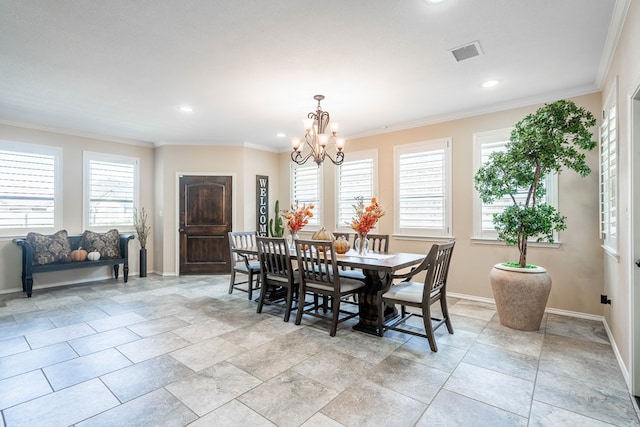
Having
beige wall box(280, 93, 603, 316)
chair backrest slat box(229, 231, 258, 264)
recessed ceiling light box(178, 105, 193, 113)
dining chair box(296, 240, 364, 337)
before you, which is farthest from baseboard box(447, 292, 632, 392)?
recessed ceiling light box(178, 105, 193, 113)

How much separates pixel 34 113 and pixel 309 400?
546 centimetres

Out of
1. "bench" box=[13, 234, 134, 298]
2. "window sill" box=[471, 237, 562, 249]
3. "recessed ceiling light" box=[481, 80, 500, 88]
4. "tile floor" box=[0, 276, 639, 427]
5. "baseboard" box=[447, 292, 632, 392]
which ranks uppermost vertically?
"recessed ceiling light" box=[481, 80, 500, 88]

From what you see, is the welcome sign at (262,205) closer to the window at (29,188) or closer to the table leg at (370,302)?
the window at (29,188)

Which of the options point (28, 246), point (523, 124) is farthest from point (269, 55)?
point (28, 246)

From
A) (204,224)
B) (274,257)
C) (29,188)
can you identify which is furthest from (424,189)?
(29,188)

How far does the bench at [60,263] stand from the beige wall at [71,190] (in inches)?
9.9

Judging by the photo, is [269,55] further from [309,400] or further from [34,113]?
[34,113]

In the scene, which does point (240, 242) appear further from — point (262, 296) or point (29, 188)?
point (29, 188)

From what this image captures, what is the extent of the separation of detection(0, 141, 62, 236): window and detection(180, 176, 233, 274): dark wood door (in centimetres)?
198

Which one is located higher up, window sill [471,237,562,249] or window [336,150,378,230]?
window [336,150,378,230]

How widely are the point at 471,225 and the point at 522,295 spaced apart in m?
1.45

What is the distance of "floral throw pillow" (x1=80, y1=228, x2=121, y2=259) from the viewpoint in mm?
5566

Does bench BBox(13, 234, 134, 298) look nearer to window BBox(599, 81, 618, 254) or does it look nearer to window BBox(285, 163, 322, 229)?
window BBox(285, 163, 322, 229)

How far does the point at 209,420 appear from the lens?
1904 millimetres
